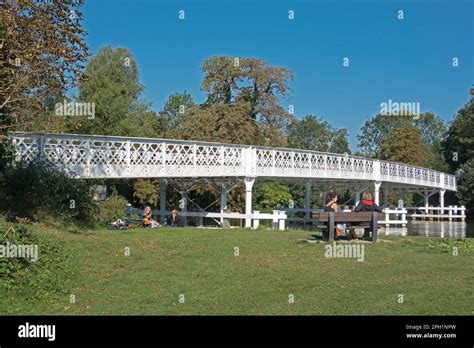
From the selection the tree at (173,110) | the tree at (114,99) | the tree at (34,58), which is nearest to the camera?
the tree at (34,58)

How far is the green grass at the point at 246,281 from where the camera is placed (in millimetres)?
8812

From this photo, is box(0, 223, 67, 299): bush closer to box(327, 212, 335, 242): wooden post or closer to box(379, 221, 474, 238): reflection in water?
box(327, 212, 335, 242): wooden post

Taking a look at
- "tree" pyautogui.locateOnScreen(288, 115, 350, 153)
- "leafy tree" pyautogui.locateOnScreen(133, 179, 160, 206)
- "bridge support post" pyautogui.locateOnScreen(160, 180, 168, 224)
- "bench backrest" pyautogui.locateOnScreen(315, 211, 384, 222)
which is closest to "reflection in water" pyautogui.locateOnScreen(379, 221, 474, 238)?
"bridge support post" pyautogui.locateOnScreen(160, 180, 168, 224)

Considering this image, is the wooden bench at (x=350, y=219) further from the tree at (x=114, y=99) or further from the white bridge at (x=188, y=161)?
the white bridge at (x=188, y=161)

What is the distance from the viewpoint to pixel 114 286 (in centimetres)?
1033

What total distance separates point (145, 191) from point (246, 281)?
98.5 feet

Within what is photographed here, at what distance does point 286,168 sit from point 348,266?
24.0m

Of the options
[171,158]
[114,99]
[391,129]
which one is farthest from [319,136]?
[171,158]

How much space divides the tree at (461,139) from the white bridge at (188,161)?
78.6ft

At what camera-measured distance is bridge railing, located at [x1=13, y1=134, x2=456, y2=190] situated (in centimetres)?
2320

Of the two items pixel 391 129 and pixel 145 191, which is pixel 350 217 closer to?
pixel 145 191

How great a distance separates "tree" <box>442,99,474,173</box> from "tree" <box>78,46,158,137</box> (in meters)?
36.5

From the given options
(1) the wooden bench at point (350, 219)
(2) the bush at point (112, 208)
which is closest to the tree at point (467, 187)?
(2) the bush at point (112, 208)
